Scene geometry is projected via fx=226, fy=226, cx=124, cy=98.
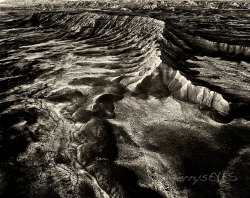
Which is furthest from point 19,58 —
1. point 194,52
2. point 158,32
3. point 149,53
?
point 194,52

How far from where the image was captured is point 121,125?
339 inches

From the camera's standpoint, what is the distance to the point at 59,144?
25.3 feet

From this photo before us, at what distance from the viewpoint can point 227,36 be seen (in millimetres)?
18969

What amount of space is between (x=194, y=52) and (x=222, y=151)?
10.5 m

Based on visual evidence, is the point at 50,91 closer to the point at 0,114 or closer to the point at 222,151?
the point at 0,114

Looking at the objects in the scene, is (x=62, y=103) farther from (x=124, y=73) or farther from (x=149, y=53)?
(x=149, y=53)

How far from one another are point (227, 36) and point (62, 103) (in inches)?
607

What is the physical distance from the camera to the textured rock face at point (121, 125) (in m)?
6.33

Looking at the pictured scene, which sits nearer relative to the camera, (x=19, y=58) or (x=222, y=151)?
(x=222, y=151)

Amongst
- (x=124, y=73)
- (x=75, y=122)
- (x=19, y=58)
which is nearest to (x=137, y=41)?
(x=124, y=73)

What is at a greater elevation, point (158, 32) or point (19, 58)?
point (158, 32)

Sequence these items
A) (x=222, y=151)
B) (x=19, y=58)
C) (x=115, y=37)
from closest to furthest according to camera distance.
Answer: (x=222, y=151) < (x=19, y=58) < (x=115, y=37)

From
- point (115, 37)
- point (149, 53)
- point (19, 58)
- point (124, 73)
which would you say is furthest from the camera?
point (115, 37)

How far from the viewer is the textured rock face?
6.33 m
